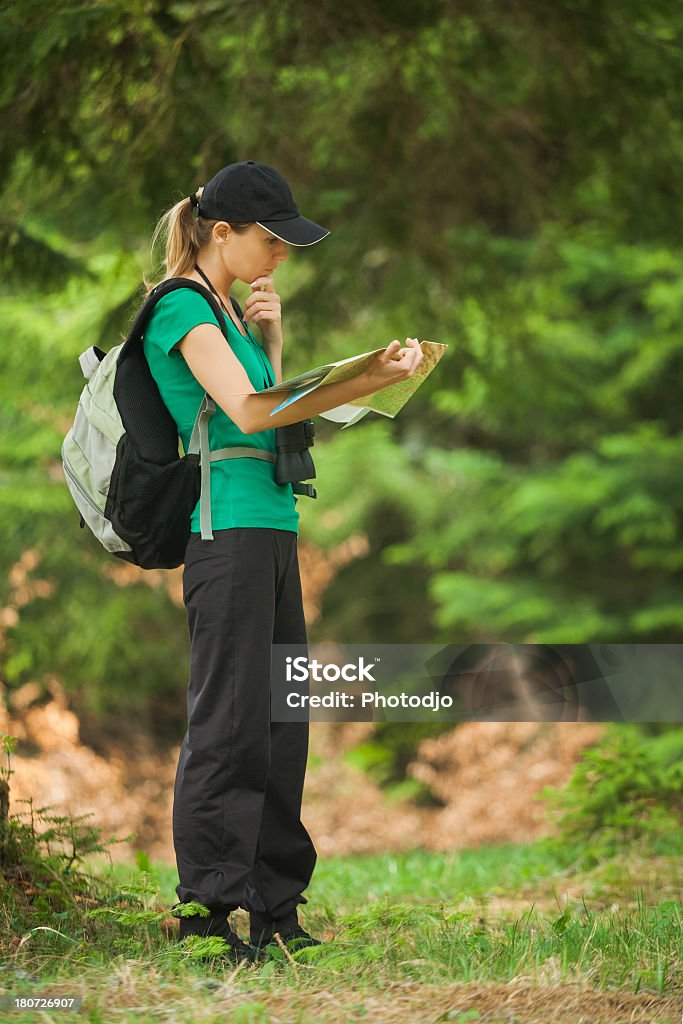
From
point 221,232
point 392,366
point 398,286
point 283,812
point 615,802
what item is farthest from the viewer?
point 398,286

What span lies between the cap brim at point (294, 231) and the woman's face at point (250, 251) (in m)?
0.03

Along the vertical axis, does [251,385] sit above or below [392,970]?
above

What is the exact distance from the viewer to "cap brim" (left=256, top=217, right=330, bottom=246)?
108 inches

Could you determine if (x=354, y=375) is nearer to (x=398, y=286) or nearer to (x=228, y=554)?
(x=228, y=554)

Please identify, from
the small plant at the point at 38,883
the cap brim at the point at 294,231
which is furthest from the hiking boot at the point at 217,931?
the cap brim at the point at 294,231

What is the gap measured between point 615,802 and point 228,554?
9.76ft

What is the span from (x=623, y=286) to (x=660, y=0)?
7.11 m

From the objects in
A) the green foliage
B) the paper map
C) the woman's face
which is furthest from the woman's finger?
the green foliage

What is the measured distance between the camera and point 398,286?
6.36 m

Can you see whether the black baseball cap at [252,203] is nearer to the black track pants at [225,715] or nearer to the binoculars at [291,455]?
the binoculars at [291,455]

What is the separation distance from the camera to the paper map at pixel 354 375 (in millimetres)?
2541

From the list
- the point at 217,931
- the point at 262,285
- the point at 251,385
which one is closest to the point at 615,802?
the point at 217,931

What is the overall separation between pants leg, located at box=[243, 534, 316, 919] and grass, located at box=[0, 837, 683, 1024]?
7.5 inches

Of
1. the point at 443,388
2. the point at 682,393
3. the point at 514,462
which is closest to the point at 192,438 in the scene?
the point at 443,388
